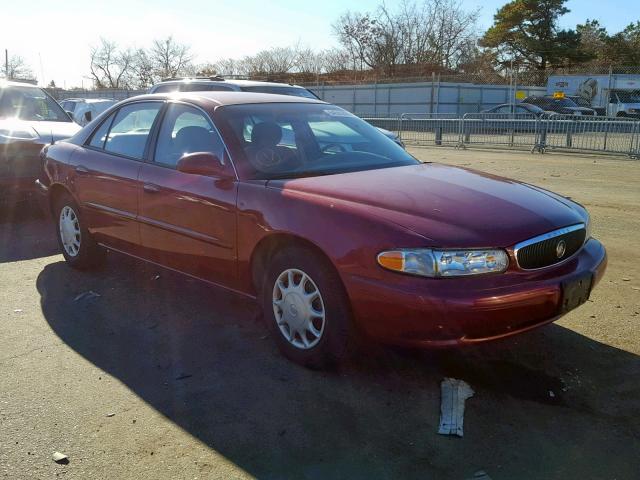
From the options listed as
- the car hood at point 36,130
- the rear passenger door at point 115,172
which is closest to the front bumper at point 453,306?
the rear passenger door at point 115,172

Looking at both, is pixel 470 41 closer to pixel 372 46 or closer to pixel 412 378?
pixel 372 46

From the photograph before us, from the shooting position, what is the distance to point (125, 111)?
5.11 m

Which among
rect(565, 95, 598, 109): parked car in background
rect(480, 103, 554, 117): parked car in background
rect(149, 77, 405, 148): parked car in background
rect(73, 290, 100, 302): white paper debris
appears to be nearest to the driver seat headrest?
rect(73, 290, 100, 302): white paper debris

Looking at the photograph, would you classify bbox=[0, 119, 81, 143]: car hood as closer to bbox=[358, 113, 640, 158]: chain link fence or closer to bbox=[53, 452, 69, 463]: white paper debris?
bbox=[53, 452, 69, 463]: white paper debris

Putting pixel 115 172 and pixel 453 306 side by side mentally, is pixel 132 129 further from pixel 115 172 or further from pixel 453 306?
pixel 453 306

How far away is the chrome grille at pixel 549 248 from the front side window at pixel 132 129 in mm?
2903

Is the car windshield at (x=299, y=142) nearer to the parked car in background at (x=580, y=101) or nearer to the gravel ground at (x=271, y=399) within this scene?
the gravel ground at (x=271, y=399)

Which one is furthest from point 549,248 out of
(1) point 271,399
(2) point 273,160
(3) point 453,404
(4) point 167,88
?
(4) point 167,88

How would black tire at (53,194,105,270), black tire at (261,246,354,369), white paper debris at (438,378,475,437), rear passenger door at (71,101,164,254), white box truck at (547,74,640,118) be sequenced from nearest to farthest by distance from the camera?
1. white paper debris at (438,378,475,437)
2. black tire at (261,246,354,369)
3. rear passenger door at (71,101,164,254)
4. black tire at (53,194,105,270)
5. white box truck at (547,74,640,118)

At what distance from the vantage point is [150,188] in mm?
4414

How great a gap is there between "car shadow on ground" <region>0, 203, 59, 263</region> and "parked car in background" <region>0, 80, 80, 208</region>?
9.3 inches

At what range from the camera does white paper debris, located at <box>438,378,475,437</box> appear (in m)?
2.92

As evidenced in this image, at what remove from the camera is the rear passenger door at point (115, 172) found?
15.3 ft

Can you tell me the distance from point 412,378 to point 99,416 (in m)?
1.67
